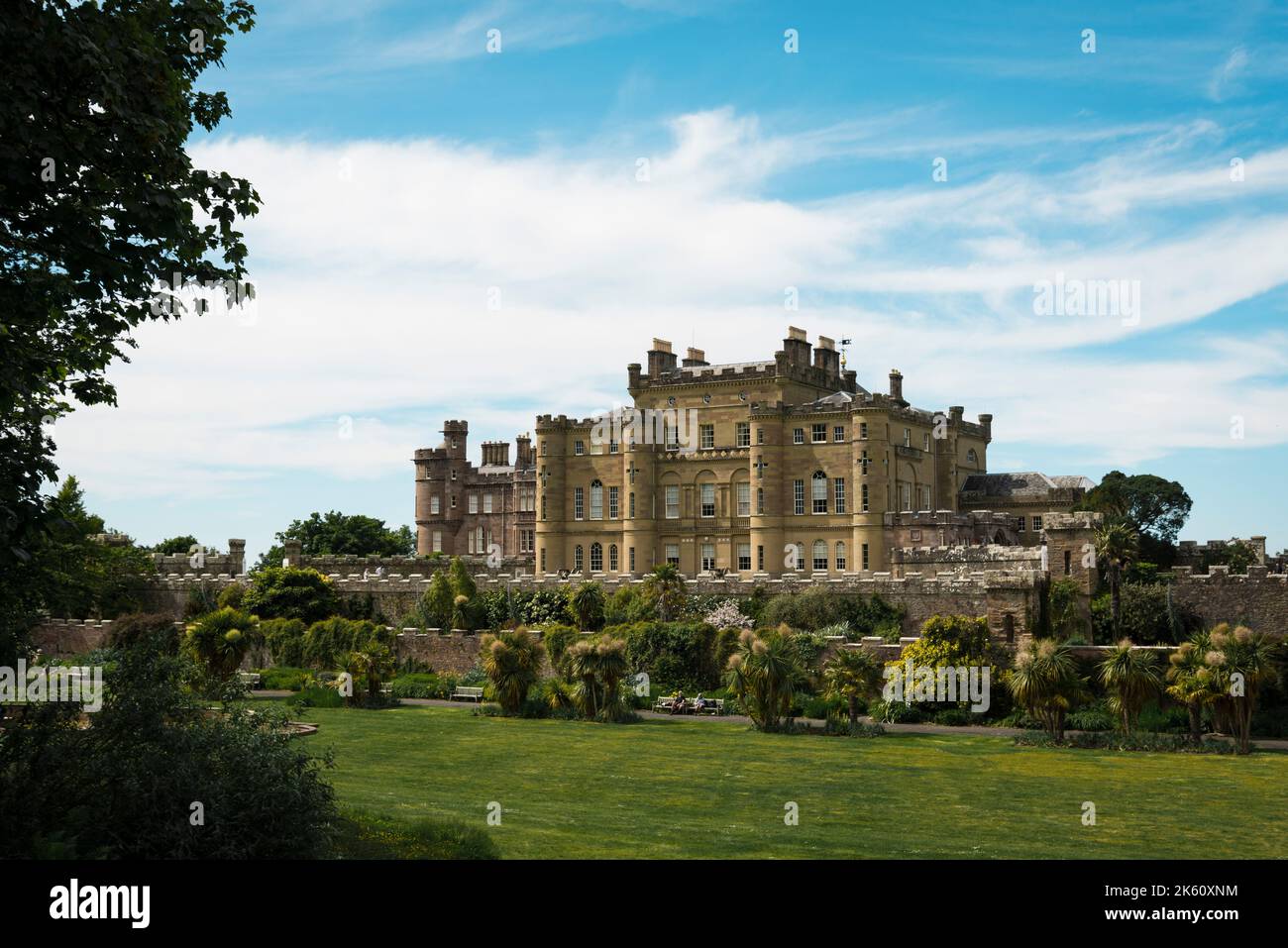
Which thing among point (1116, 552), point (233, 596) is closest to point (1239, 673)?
point (1116, 552)

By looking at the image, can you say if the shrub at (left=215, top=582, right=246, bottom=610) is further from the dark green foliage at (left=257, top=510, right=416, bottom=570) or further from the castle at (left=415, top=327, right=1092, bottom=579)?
the dark green foliage at (left=257, top=510, right=416, bottom=570)

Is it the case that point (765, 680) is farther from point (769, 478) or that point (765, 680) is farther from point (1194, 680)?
point (769, 478)

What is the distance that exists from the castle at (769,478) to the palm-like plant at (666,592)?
11.1 meters

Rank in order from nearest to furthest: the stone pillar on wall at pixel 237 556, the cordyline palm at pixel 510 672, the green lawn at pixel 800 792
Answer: the green lawn at pixel 800 792, the cordyline palm at pixel 510 672, the stone pillar on wall at pixel 237 556

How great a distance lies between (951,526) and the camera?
194 ft

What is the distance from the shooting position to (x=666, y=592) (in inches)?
1986

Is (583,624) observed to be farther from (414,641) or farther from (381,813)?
(381,813)

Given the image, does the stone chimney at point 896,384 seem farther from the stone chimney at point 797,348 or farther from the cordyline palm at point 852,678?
the cordyline palm at point 852,678

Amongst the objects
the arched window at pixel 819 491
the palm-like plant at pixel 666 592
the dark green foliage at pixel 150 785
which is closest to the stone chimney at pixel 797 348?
the arched window at pixel 819 491

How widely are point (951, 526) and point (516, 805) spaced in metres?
39.3

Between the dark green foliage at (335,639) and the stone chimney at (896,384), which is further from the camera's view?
the stone chimney at (896,384)

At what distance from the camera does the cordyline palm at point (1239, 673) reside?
32.1m

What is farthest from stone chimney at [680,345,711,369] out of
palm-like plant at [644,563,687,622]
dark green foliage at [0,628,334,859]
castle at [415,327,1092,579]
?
dark green foliage at [0,628,334,859]

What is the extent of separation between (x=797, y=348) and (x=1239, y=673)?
3911 cm
